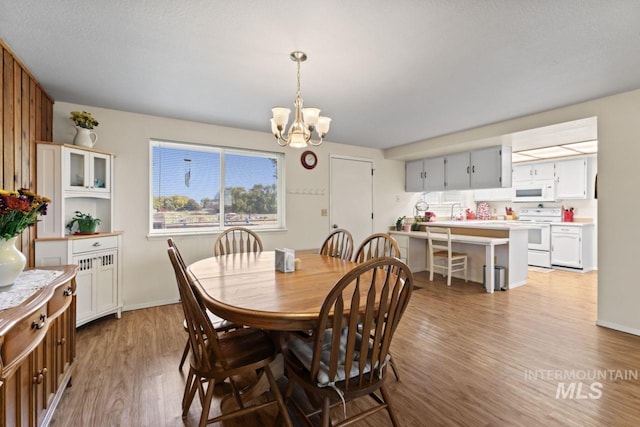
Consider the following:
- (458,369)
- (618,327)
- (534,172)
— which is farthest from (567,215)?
(458,369)

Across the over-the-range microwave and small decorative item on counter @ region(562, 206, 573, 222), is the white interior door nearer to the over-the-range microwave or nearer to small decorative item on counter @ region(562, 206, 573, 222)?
the over-the-range microwave

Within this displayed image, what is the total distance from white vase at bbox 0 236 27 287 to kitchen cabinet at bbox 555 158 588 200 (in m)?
7.32

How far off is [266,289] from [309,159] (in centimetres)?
309

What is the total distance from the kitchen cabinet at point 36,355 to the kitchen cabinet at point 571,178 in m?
7.18

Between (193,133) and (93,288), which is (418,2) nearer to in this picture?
(193,133)

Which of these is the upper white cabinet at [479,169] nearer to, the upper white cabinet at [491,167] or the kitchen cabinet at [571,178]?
the upper white cabinet at [491,167]

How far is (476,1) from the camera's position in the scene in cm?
149

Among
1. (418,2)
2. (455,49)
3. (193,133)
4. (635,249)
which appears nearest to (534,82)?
(455,49)

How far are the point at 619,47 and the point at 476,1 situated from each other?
1233mm

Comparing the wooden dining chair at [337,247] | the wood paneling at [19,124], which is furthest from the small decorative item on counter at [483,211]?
the wood paneling at [19,124]

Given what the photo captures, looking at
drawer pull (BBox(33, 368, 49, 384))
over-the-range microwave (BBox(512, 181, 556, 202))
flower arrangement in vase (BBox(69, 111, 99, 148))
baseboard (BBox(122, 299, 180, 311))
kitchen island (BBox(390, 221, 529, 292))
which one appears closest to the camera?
drawer pull (BBox(33, 368, 49, 384))

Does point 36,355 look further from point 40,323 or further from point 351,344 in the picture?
point 351,344

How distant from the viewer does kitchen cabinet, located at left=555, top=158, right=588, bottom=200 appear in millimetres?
5227

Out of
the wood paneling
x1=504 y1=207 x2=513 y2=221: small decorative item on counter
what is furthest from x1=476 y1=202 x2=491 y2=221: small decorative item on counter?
the wood paneling
